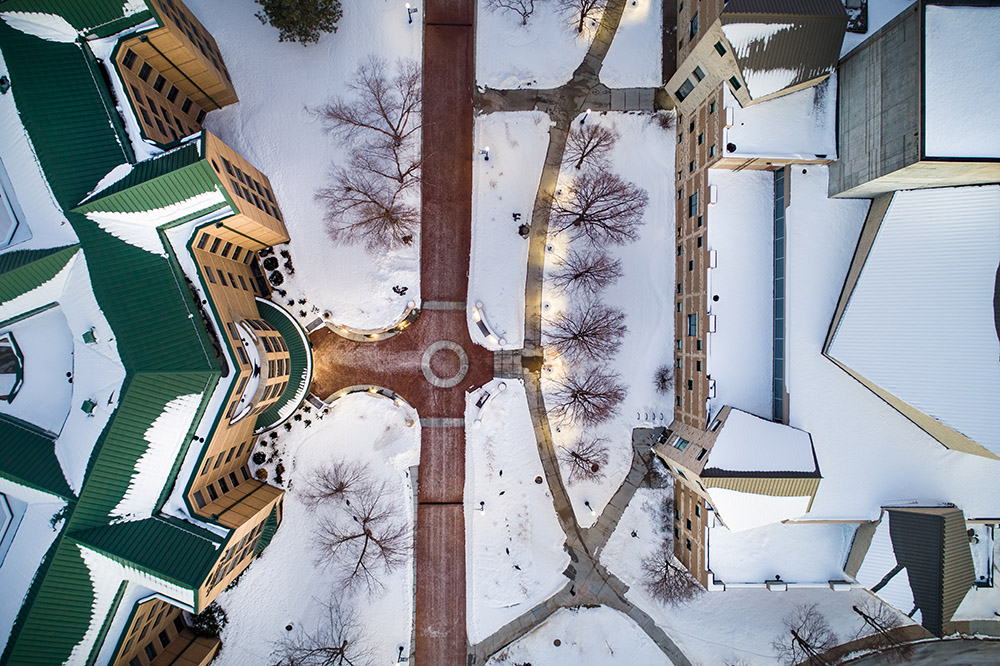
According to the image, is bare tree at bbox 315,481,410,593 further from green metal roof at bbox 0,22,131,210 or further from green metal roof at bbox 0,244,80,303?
green metal roof at bbox 0,22,131,210

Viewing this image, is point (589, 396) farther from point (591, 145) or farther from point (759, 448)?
point (591, 145)

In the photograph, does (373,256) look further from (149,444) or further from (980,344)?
(980,344)

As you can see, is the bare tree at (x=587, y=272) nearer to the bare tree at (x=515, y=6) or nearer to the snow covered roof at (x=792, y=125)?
the snow covered roof at (x=792, y=125)

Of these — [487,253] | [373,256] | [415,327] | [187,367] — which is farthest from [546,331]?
[187,367]

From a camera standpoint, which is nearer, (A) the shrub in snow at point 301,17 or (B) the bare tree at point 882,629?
(A) the shrub in snow at point 301,17

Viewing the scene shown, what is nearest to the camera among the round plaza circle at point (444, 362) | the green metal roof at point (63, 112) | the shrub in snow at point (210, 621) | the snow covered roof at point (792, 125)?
the green metal roof at point (63, 112)

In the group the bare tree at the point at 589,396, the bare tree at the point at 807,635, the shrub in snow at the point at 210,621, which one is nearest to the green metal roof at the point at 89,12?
the bare tree at the point at 589,396
